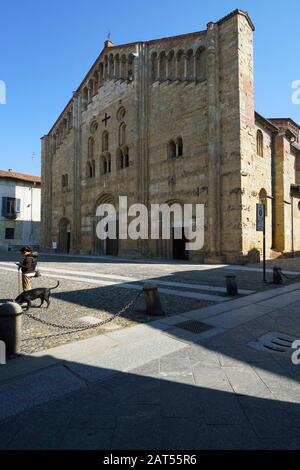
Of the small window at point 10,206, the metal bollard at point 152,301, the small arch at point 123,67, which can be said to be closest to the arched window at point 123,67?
the small arch at point 123,67

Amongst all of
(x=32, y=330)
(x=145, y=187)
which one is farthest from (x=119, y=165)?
(x=32, y=330)

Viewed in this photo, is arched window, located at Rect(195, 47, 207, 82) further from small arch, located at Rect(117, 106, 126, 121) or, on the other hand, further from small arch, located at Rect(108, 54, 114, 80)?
small arch, located at Rect(108, 54, 114, 80)

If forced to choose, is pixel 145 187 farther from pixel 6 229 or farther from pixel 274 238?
pixel 6 229

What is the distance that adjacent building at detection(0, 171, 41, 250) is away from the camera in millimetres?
43125

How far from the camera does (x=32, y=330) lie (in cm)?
562

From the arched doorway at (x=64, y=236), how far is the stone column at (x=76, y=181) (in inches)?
83.6

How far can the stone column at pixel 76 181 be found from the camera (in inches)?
1266

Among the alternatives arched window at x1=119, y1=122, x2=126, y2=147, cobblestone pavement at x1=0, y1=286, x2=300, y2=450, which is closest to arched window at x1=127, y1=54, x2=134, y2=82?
arched window at x1=119, y1=122, x2=126, y2=147

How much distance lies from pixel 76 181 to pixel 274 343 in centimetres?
3069

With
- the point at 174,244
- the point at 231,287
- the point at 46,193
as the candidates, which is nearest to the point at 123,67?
the point at 46,193

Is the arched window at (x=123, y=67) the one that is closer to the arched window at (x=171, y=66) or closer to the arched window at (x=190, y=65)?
the arched window at (x=171, y=66)

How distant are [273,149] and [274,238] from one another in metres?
7.32

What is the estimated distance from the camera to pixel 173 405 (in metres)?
3.02
